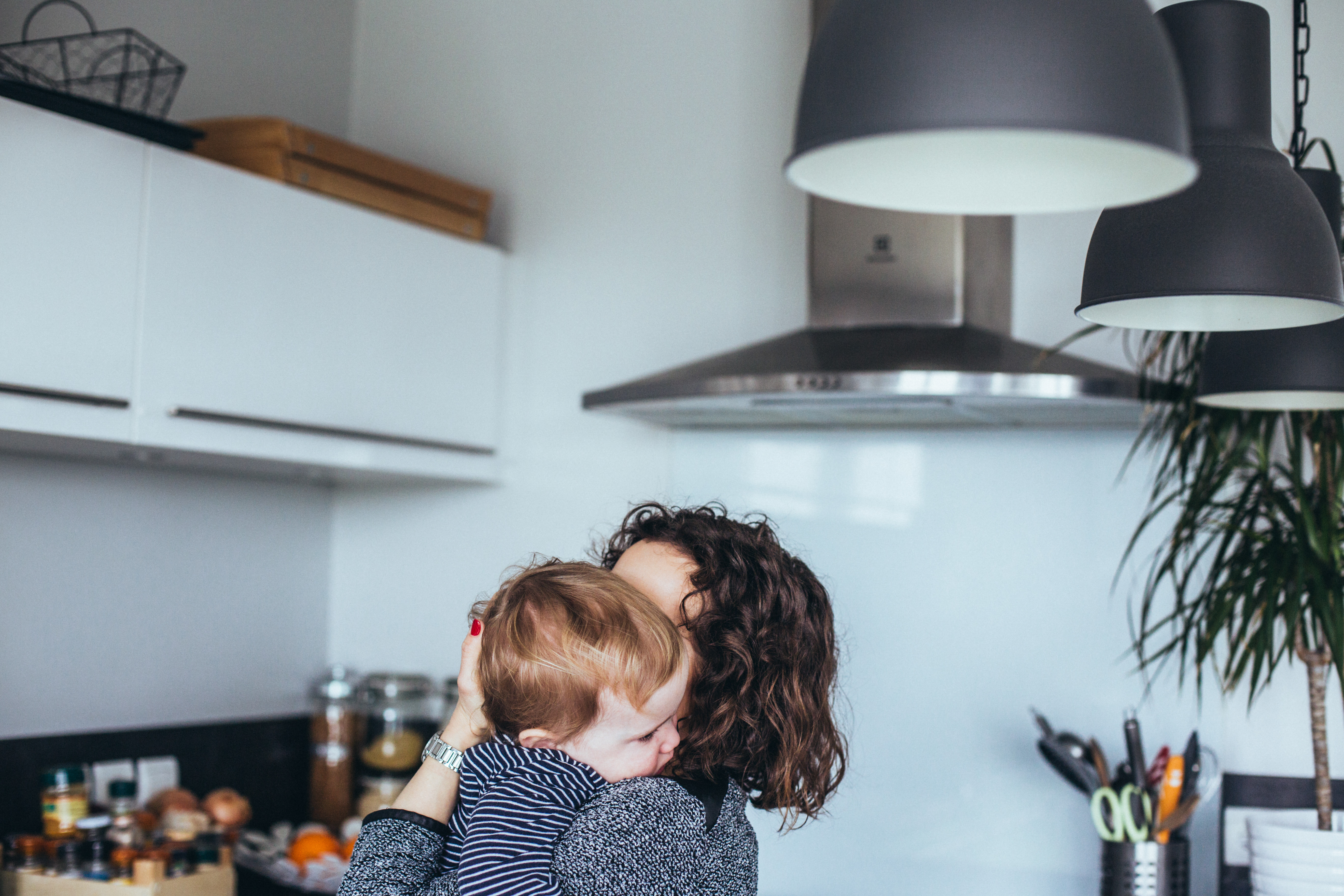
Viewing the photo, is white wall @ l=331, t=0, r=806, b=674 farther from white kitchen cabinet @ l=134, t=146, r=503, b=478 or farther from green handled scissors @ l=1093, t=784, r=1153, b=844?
green handled scissors @ l=1093, t=784, r=1153, b=844

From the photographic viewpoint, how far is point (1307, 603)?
1.95 metres

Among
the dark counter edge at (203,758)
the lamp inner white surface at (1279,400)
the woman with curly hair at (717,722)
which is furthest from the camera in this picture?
the dark counter edge at (203,758)

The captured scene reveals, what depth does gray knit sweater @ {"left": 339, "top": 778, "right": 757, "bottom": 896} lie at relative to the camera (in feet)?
3.24

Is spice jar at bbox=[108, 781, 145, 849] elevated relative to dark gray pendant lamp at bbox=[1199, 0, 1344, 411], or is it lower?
lower

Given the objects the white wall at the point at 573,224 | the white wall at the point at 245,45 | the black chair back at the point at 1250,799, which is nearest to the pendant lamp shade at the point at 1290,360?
the black chair back at the point at 1250,799

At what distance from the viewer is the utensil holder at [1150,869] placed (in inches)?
82.1

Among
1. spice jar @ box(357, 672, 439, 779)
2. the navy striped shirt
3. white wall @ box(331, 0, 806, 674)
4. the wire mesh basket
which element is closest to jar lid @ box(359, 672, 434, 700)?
spice jar @ box(357, 672, 439, 779)

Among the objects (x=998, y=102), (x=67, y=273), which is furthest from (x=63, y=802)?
(x=998, y=102)

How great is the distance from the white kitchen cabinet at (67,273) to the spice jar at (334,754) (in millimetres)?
986

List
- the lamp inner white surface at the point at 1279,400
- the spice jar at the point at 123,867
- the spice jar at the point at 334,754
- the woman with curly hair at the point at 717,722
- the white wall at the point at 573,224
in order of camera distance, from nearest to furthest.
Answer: the woman with curly hair at the point at 717,722 → the lamp inner white surface at the point at 1279,400 → the spice jar at the point at 123,867 → the white wall at the point at 573,224 → the spice jar at the point at 334,754

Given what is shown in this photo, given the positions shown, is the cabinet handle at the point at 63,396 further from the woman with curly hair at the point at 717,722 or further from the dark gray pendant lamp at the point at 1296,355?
the dark gray pendant lamp at the point at 1296,355

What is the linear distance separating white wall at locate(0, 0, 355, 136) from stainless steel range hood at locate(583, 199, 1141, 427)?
1129 mm

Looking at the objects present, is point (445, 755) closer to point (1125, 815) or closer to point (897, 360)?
point (897, 360)

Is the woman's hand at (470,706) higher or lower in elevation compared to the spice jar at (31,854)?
higher
